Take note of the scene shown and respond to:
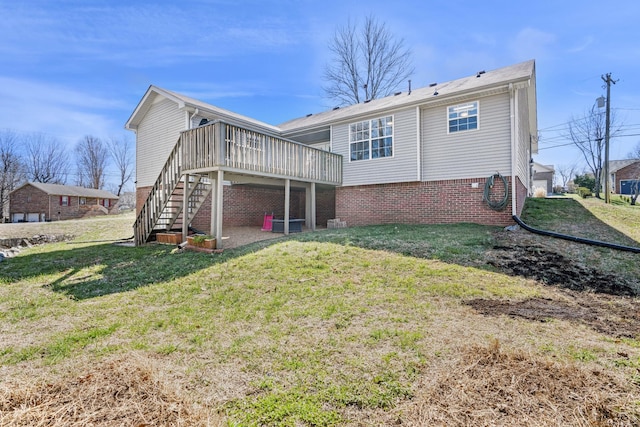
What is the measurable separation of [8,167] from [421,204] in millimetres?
50382

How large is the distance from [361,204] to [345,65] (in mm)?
16924

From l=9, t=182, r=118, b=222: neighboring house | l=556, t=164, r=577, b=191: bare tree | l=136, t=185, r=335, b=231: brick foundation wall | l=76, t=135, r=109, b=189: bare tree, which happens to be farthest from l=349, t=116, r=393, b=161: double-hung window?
l=556, t=164, r=577, b=191: bare tree

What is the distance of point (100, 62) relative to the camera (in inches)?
603

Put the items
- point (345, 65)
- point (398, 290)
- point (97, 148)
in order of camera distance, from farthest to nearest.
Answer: point (97, 148) → point (345, 65) → point (398, 290)

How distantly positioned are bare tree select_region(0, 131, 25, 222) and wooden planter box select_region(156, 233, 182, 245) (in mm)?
40023

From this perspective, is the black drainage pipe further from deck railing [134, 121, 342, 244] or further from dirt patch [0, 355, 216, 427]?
dirt patch [0, 355, 216, 427]

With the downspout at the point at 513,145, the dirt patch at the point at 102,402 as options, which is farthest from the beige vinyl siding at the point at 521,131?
the dirt patch at the point at 102,402

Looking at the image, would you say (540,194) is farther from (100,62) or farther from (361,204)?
(100,62)

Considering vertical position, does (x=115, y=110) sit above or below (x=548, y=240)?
above

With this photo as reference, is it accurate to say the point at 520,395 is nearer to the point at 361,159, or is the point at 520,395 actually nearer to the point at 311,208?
the point at 311,208

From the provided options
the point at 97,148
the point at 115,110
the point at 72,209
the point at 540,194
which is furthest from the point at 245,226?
the point at 97,148

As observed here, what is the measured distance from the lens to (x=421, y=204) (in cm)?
1109

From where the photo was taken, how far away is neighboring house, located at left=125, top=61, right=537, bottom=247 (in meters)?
9.19

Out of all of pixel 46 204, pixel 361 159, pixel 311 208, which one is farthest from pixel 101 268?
pixel 46 204
